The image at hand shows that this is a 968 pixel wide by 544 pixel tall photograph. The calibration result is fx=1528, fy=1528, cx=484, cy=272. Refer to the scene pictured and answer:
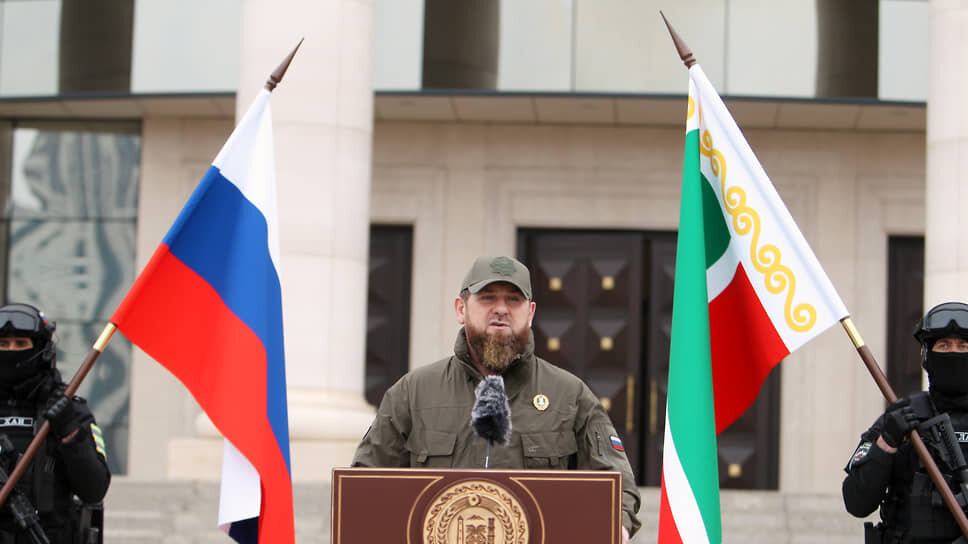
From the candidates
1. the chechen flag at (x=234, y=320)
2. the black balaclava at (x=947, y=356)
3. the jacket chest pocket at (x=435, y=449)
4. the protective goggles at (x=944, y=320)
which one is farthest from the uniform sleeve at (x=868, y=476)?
the chechen flag at (x=234, y=320)

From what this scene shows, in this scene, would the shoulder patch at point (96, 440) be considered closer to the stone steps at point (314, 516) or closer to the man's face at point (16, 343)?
the man's face at point (16, 343)

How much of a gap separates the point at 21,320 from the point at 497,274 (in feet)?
7.14

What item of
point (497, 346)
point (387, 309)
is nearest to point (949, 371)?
point (497, 346)

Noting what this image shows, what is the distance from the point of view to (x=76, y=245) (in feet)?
56.9

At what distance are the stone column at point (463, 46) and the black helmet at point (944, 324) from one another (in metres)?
10.2

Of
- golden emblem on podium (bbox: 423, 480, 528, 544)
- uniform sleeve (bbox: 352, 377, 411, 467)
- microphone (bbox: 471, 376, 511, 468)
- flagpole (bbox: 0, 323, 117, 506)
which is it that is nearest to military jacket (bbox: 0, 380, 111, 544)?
flagpole (bbox: 0, 323, 117, 506)

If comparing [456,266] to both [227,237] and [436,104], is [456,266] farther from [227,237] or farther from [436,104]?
[227,237]

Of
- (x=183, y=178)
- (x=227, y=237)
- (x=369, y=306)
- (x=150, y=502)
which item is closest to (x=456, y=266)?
(x=369, y=306)

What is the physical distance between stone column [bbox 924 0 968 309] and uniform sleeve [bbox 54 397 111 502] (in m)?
8.57

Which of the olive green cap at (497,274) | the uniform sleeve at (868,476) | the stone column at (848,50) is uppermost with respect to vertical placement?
the stone column at (848,50)

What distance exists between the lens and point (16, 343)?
651 centimetres

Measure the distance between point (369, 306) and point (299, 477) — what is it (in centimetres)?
464

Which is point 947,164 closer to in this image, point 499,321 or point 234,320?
point 234,320

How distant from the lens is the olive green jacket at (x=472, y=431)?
584 cm
